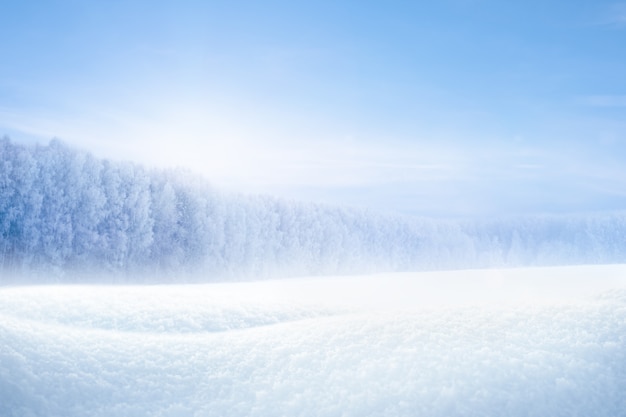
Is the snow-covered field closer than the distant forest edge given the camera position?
Yes

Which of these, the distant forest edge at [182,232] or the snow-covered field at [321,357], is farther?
the distant forest edge at [182,232]

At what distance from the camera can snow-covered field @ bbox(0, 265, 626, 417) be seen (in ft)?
11.2

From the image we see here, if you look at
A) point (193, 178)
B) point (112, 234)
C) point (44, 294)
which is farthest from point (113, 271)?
point (44, 294)

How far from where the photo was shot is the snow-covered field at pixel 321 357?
341 cm

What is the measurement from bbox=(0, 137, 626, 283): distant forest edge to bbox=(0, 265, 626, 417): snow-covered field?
28.2 meters

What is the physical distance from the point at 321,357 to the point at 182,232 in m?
33.9

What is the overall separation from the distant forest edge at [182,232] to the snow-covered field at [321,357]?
28205 millimetres

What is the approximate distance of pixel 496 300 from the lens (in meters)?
4.78

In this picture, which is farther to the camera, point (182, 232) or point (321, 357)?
point (182, 232)

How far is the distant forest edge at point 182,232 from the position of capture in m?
30.3

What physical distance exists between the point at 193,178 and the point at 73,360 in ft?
119

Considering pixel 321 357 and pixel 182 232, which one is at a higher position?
pixel 321 357

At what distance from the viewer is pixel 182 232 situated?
36.5 m

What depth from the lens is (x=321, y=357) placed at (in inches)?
152
